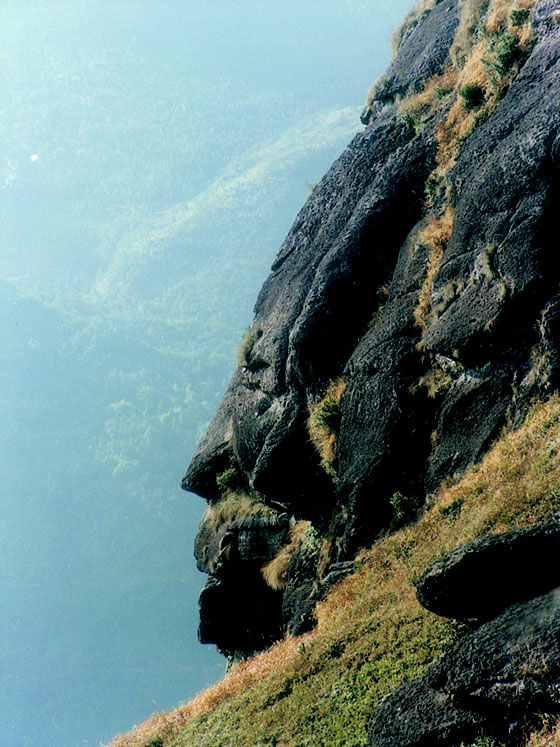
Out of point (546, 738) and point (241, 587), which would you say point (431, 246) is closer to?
point (546, 738)

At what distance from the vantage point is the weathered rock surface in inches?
352

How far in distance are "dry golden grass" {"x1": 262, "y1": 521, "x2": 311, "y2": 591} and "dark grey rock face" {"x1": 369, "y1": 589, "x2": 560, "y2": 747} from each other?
11395 millimetres

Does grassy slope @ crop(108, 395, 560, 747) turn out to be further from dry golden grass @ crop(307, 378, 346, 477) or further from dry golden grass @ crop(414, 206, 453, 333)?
dry golden grass @ crop(414, 206, 453, 333)

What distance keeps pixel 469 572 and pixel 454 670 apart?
4.96ft

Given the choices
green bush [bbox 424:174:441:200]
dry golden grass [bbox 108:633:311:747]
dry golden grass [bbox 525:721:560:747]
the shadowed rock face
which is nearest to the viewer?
dry golden grass [bbox 525:721:560:747]

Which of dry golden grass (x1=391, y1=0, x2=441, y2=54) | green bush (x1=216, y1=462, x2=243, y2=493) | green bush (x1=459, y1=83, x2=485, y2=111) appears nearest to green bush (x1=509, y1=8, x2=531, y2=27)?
green bush (x1=459, y1=83, x2=485, y2=111)

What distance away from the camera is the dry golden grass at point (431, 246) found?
56.3ft

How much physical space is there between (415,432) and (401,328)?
320 centimetres

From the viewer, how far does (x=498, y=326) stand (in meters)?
14.5

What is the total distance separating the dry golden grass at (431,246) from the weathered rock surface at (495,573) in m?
8.64

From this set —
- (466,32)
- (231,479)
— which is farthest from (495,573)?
(466,32)

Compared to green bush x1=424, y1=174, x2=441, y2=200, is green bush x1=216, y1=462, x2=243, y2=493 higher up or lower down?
lower down

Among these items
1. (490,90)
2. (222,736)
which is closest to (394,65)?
(490,90)

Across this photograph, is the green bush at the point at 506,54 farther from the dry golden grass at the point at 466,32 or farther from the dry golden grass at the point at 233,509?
the dry golden grass at the point at 233,509
